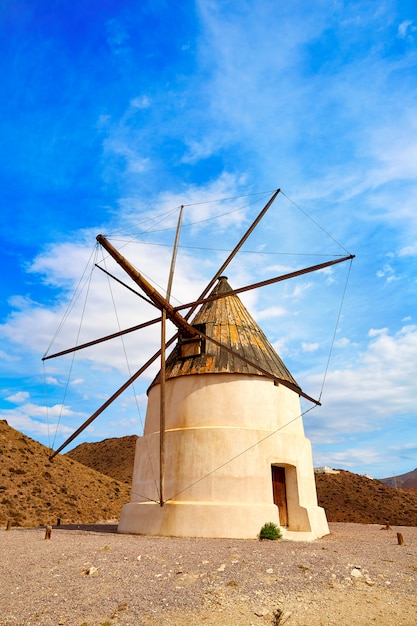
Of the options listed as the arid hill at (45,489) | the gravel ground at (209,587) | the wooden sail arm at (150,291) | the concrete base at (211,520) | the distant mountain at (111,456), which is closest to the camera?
Result: the gravel ground at (209,587)

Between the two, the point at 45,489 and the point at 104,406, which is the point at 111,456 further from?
the point at 104,406

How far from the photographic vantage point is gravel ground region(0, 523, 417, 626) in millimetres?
5859

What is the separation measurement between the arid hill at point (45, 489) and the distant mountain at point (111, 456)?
12.7 meters

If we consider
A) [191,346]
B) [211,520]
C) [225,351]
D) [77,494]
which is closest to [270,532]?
[211,520]

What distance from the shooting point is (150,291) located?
602 inches

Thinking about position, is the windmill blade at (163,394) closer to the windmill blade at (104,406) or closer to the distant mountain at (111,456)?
the windmill blade at (104,406)

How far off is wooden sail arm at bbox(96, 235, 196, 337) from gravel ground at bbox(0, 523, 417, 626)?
27.2ft

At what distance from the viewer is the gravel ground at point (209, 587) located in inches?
231

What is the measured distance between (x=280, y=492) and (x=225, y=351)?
17.5 feet

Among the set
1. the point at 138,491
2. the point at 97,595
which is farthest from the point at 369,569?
the point at 138,491

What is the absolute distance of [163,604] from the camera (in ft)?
20.4

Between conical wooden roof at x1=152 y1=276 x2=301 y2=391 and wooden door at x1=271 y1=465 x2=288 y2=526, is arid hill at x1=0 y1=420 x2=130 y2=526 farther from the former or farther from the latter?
wooden door at x1=271 y1=465 x2=288 y2=526

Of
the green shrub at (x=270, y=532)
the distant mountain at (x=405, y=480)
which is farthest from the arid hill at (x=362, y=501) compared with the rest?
the distant mountain at (x=405, y=480)

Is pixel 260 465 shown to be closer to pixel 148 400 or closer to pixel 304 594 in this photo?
pixel 148 400
